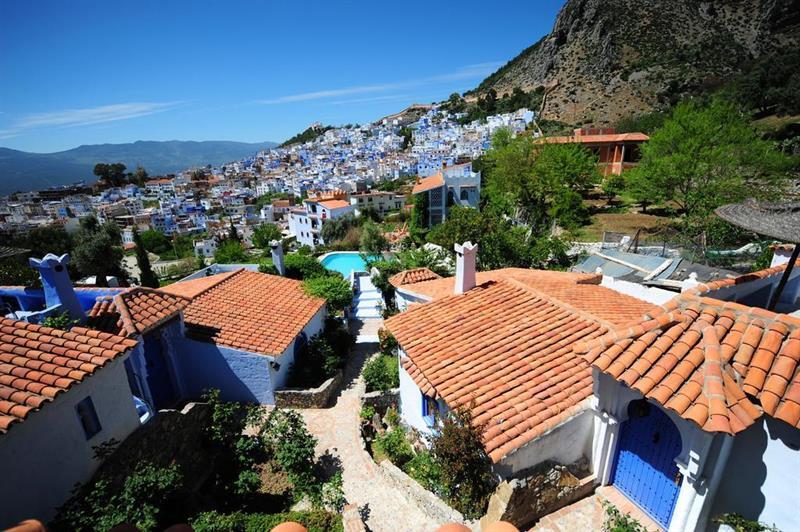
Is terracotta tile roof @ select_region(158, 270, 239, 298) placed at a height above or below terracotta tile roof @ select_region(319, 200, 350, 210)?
above

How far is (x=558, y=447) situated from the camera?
745 centimetres

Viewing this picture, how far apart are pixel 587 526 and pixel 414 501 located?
3561mm

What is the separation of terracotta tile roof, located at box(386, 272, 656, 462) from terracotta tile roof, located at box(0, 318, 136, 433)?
6737mm

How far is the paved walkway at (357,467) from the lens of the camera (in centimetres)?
852

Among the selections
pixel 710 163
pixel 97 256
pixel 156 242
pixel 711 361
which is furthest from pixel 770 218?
pixel 156 242

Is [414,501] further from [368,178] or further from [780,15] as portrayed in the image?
[780,15]

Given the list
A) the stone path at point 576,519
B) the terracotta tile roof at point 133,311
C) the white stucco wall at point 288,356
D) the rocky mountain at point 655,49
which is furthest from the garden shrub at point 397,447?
the rocky mountain at point 655,49

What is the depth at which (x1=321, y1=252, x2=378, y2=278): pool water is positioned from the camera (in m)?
38.2

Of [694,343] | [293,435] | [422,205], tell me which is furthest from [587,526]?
[422,205]

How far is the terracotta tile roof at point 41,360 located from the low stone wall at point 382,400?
705 cm

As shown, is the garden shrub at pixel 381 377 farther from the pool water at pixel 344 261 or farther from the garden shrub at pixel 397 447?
the pool water at pixel 344 261

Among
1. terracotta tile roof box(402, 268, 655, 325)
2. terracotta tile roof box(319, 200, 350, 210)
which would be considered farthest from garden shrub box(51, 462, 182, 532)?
terracotta tile roof box(319, 200, 350, 210)

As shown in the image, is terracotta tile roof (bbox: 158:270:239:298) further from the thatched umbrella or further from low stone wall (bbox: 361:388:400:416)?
the thatched umbrella

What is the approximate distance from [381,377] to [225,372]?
17.3ft
